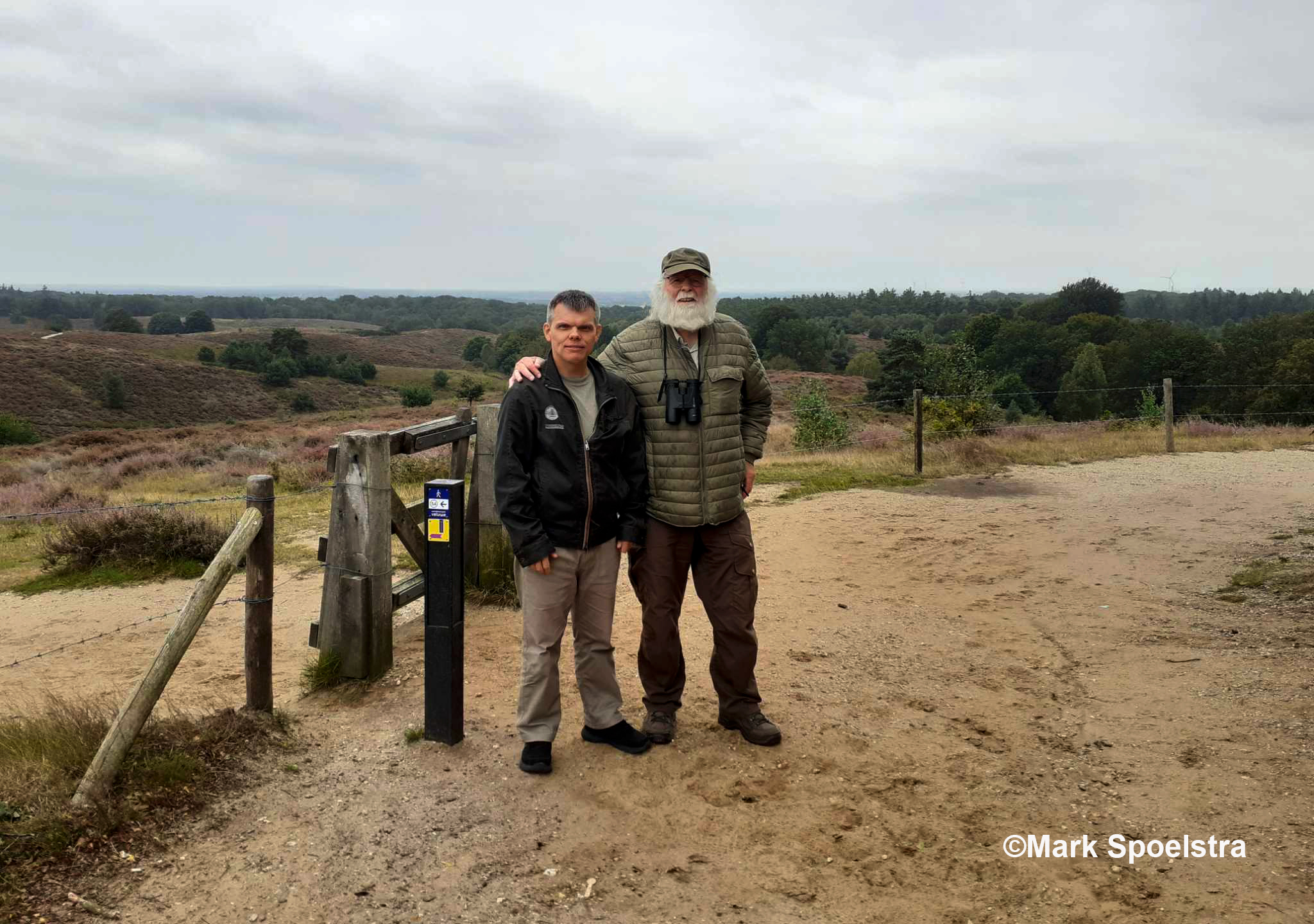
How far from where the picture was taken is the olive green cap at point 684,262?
4.09m

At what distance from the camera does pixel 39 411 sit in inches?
1955

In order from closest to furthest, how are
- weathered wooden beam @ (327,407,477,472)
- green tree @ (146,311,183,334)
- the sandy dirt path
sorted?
the sandy dirt path
weathered wooden beam @ (327,407,477,472)
green tree @ (146,311,183,334)

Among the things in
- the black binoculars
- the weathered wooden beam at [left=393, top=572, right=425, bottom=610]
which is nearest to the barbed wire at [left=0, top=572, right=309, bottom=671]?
the weathered wooden beam at [left=393, top=572, right=425, bottom=610]

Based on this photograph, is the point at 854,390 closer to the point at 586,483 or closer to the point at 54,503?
the point at 54,503

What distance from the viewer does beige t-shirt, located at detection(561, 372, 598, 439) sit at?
13.1 ft

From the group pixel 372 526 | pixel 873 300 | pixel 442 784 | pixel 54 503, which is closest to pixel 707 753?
pixel 442 784

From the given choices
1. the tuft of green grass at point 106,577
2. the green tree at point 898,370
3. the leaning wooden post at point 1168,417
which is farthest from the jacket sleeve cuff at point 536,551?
the green tree at point 898,370

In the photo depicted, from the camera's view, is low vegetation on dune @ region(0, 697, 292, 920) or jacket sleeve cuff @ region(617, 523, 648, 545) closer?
low vegetation on dune @ region(0, 697, 292, 920)

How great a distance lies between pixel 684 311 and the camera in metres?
4.14

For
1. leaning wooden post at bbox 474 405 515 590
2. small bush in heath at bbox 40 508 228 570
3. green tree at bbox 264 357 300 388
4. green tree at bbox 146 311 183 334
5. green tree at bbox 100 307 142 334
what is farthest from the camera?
green tree at bbox 146 311 183 334

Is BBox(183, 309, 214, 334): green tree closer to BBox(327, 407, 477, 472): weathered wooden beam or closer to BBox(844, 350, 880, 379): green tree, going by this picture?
BBox(844, 350, 880, 379): green tree

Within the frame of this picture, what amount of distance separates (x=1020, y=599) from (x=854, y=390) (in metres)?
48.6

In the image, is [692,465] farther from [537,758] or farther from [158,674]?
[158,674]

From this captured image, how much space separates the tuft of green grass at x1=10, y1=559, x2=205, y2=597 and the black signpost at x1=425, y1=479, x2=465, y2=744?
5.13 metres
